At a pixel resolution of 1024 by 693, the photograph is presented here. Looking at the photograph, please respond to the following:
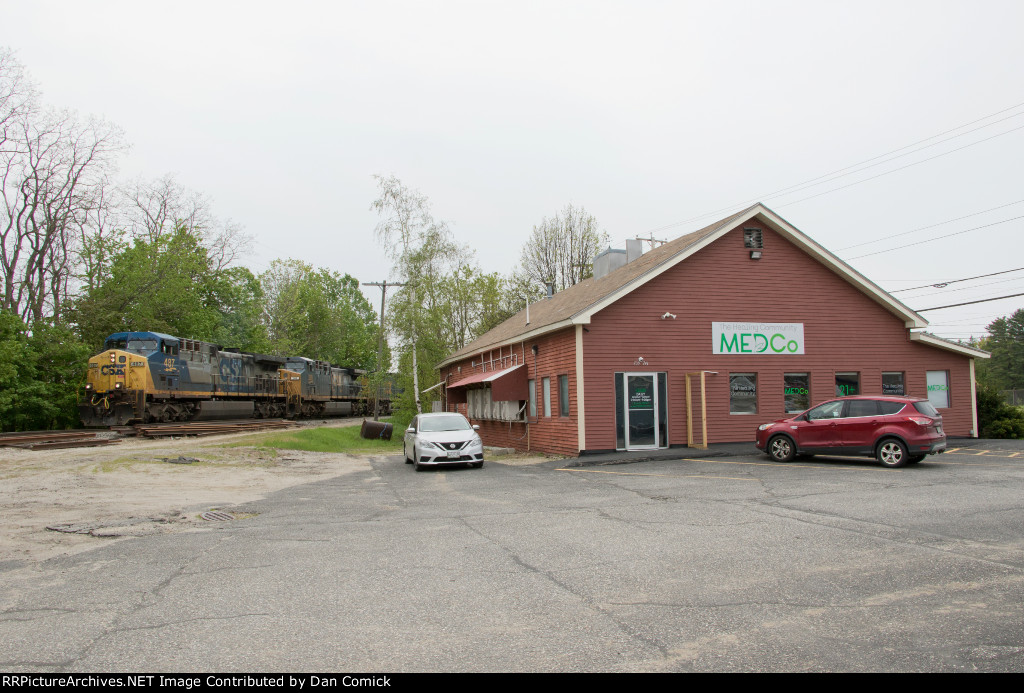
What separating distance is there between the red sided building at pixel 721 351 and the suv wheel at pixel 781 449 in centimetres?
236

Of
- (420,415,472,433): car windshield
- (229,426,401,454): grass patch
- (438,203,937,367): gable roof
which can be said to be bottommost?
(229,426,401,454): grass patch

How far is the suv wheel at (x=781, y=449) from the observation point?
54.1 feet

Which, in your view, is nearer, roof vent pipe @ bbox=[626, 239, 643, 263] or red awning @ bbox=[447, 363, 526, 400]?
red awning @ bbox=[447, 363, 526, 400]

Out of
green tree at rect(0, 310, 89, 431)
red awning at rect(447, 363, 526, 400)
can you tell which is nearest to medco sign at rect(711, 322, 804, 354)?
red awning at rect(447, 363, 526, 400)

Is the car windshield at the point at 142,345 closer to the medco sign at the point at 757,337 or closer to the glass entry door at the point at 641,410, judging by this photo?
the glass entry door at the point at 641,410

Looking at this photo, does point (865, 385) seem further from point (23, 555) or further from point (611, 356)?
point (23, 555)

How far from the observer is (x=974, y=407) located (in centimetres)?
2211

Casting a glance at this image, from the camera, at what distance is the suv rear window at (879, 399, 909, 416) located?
1450 centimetres

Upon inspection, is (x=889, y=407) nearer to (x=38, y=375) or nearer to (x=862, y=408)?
(x=862, y=408)

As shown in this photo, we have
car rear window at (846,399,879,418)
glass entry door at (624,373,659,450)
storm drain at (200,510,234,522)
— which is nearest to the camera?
storm drain at (200,510,234,522)

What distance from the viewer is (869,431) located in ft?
48.6

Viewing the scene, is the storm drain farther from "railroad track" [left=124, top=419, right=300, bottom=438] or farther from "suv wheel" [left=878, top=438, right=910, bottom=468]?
"railroad track" [left=124, top=419, right=300, bottom=438]

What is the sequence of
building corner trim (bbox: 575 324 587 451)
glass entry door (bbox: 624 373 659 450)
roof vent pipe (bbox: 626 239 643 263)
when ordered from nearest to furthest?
building corner trim (bbox: 575 324 587 451) < glass entry door (bbox: 624 373 659 450) < roof vent pipe (bbox: 626 239 643 263)

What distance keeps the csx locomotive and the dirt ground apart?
394cm
